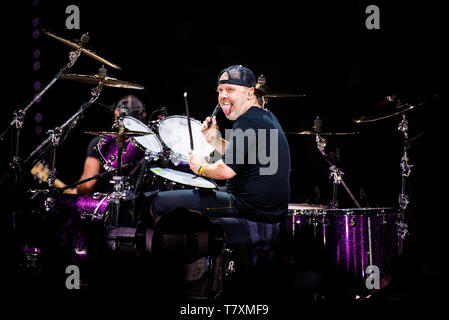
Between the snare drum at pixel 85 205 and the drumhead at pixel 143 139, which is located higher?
the drumhead at pixel 143 139

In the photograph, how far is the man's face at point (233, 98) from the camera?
2580 millimetres

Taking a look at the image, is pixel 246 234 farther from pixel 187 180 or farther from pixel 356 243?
pixel 356 243

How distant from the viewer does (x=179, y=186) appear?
8.52 ft

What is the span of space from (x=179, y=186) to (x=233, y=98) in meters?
0.68

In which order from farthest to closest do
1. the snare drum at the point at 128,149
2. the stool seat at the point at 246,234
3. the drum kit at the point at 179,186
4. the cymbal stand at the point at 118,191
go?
the snare drum at the point at 128,149 → the cymbal stand at the point at 118,191 → the drum kit at the point at 179,186 → the stool seat at the point at 246,234

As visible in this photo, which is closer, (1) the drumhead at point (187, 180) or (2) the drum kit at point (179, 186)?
(1) the drumhead at point (187, 180)

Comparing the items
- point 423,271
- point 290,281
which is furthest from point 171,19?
point 423,271

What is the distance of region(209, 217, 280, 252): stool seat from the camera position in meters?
2.14

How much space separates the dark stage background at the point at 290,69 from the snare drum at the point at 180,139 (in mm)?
938

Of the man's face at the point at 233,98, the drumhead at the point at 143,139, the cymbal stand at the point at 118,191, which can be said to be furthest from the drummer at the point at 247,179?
the drumhead at the point at 143,139

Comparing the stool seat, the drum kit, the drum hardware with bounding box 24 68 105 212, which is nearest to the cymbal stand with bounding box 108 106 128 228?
the drum kit

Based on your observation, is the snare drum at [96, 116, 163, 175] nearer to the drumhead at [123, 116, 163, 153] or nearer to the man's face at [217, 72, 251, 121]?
the drumhead at [123, 116, 163, 153]

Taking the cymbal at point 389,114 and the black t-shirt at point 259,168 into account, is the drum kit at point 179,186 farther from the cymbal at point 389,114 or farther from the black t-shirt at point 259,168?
the black t-shirt at point 259,168

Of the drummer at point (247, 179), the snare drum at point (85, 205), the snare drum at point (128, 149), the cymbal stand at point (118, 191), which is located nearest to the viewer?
the drummer at point (247, 179)
